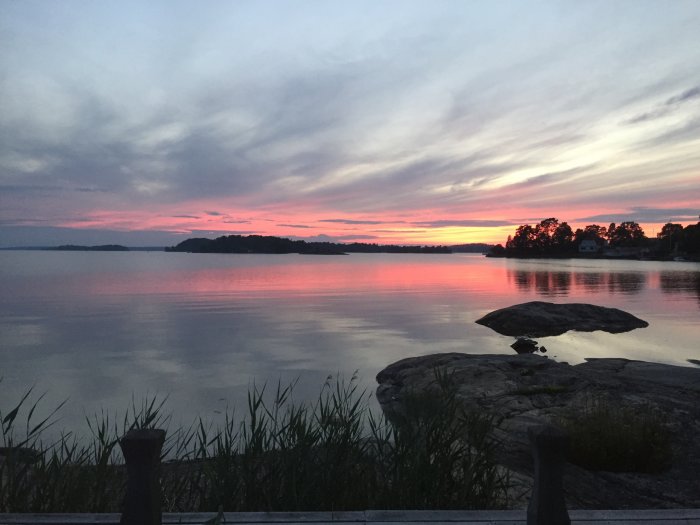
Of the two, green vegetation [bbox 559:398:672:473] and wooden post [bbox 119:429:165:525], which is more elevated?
wooden post [bbox 119:429:165:525]

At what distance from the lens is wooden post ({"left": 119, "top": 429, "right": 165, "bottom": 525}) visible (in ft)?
9.78

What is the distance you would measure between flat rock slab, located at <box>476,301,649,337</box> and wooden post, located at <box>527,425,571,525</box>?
22.8 metres

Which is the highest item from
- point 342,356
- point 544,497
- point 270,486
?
point 544,497

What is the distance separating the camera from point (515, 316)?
26.0 meters

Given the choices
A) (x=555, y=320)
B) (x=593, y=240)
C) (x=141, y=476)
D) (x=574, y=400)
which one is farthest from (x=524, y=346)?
(x=593, y=240)

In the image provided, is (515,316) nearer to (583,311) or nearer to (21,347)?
(583,311)

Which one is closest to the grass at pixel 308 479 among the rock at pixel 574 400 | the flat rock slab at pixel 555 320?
the rock at pixel 574 400

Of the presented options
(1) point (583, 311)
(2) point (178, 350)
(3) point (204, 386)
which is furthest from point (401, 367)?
(1) point (583, 311)

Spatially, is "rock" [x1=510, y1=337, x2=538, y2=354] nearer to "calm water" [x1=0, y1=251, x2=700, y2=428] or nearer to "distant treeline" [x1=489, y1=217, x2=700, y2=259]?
"calm water" [x1=0, y1=251, x2=700, y2=428]

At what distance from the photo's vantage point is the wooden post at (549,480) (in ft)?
10.0

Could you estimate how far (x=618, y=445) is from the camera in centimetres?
771

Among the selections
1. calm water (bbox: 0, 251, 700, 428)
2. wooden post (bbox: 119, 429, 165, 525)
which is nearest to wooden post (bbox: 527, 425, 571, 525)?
wooden post (bbox: 119, 429, 165, 525)

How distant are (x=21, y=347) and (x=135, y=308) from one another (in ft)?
43.1

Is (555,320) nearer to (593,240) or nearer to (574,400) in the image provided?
(574,400)
